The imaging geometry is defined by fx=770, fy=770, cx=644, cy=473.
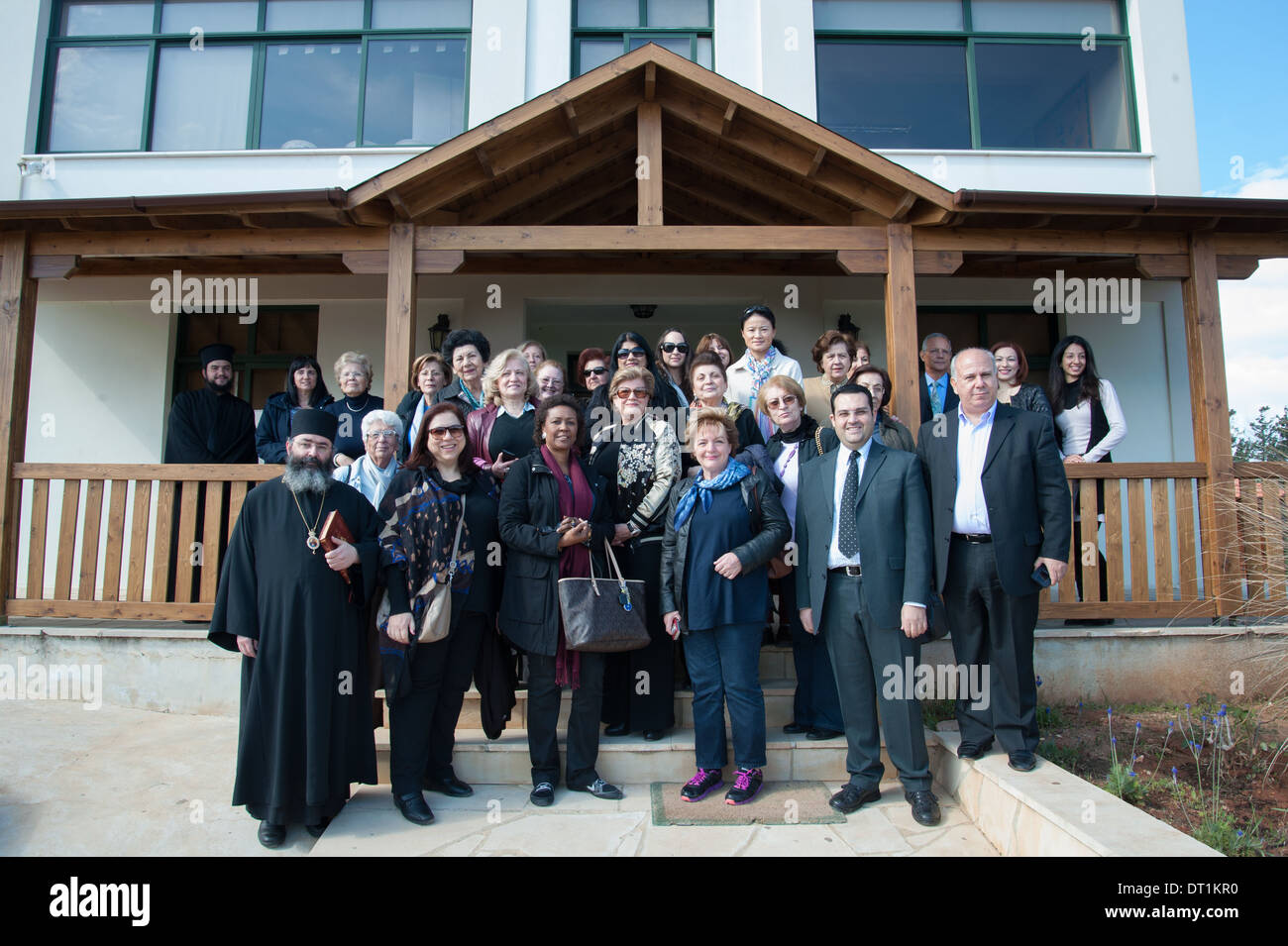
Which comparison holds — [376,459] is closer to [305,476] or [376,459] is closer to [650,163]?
[305,476]

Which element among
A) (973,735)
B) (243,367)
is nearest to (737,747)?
(973,735)

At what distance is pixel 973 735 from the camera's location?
153 inches

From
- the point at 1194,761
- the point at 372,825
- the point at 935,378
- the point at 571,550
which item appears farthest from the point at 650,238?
the point at 1194,761

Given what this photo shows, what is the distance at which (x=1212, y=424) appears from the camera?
227 inches

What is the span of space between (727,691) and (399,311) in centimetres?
377

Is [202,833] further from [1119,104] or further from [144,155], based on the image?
[1119,104]

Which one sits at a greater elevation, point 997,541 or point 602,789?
point 997,541

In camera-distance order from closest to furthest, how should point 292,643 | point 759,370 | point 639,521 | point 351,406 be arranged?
point 292,643 < point 639,521 < point 759,370 < point 351,406

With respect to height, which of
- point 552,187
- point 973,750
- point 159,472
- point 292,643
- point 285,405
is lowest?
point 973,750

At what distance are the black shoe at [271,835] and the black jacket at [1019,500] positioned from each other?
10.9ft

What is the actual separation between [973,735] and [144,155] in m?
9.16

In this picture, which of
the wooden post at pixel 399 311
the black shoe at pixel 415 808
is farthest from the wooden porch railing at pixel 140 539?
the black shoe at pixel 415 808

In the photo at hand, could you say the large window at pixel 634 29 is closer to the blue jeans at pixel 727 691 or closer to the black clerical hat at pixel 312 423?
the black clerical hat at pixel 312 423

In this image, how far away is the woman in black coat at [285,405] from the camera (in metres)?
5.57
